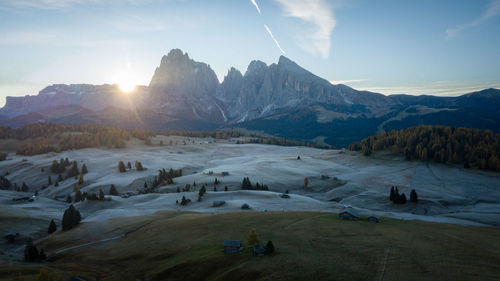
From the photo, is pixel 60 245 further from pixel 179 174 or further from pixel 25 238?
pixel 179 174

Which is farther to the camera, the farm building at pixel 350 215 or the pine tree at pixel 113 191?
the pine tree at pixel 113 191

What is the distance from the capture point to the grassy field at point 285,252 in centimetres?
3306

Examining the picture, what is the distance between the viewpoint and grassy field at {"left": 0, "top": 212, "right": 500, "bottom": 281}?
1302 inches

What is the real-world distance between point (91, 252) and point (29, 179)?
14217cm

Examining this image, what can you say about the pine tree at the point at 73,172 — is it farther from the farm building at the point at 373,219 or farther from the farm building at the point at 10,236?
the farm building at the point at 373,219

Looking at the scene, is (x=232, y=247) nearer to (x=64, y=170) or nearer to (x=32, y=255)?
(x=32, y=255)

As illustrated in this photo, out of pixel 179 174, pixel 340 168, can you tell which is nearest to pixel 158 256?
pixel 179 174

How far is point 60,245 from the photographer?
59.6 m

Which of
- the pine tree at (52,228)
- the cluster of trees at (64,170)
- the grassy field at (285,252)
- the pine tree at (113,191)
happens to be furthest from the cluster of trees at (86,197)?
the cluster of trees at (64,170)

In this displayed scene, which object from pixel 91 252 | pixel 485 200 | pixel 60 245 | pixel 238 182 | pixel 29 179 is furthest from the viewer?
pixel 29 179

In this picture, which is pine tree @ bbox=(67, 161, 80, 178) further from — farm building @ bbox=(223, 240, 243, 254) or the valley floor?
farm building @ bbox=(223, 240, 243, 254)

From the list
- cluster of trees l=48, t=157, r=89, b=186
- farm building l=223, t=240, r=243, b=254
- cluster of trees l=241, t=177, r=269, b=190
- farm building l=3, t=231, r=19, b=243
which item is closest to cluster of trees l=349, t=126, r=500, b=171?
cluster of trees l=241, t=177, r=269, b=190

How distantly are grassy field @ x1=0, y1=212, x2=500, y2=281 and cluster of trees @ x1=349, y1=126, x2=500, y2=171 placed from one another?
106927 mm

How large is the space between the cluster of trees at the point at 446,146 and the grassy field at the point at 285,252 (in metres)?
107
